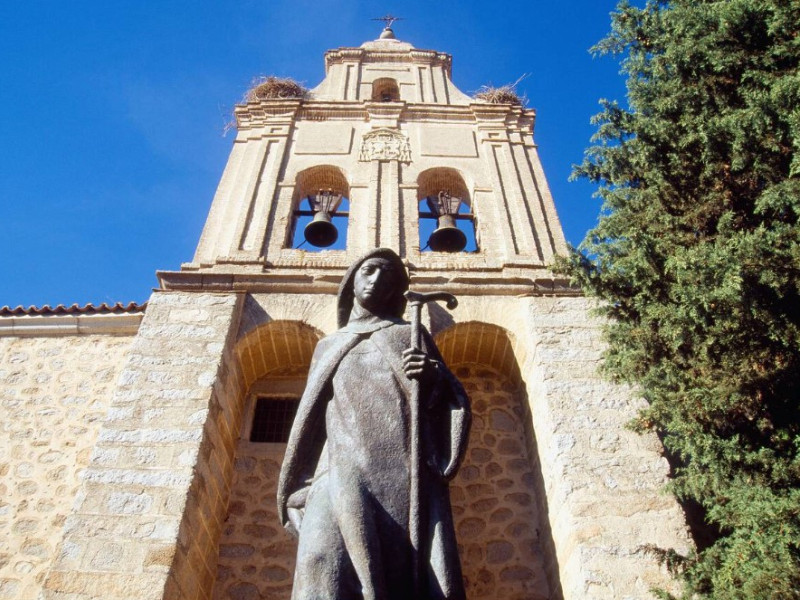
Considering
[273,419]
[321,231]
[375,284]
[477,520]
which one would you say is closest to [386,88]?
[321,231]

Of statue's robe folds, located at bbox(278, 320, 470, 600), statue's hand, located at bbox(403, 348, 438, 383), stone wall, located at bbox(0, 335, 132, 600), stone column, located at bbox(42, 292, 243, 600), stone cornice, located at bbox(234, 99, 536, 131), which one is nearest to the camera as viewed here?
statue's robe folds, located at bbox(278, 320, 470, 600)

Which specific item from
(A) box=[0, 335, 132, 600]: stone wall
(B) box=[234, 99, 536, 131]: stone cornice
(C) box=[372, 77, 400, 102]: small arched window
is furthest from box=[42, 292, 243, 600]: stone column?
(C) box=[372, 77, 400, 102]: small arched window

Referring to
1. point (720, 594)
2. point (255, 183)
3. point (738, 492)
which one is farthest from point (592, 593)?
point (255, 183)

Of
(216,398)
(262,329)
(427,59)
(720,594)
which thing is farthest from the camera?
(427,59)

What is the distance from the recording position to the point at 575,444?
18.9 ft

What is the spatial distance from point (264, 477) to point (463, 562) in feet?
6.14

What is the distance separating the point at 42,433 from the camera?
6566 millimetres

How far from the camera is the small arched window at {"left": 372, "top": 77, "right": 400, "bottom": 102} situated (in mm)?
12828

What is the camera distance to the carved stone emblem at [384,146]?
393 inches

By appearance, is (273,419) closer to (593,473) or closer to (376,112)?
(593,473)

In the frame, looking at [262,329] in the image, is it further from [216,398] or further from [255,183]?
[255,183]

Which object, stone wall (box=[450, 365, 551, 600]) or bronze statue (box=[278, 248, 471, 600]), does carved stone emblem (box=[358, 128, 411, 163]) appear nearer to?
stone wall (box=[450, 365, 551, 600])

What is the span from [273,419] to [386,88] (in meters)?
7.82

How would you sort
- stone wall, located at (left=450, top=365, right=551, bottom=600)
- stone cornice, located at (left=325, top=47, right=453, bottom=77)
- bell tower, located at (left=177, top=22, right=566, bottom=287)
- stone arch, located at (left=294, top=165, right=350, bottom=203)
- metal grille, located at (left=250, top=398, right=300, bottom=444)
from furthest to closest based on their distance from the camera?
stone cornice, located at (left=325, top=47, right=453, bottom=77), stone arch, located at (left=294, top=165, right=350, bottom=203), bell tower, located at (left=177, top=22, right=566, bottom=287), metal grille, located at (left=250, top=398, right=300, bottom=444), stone wall, located at (left=450, top=365, right=551, bottom=600)
